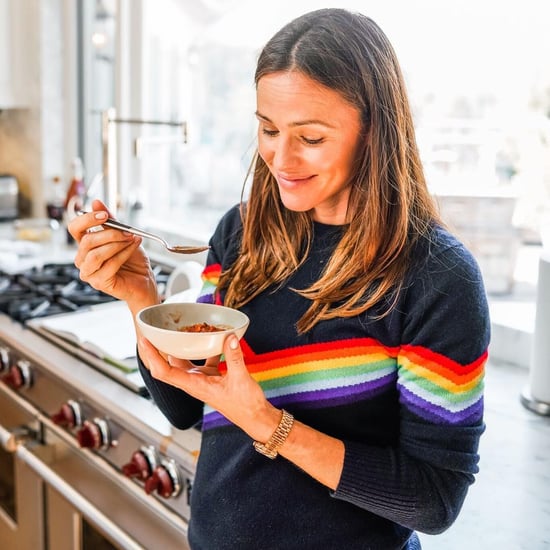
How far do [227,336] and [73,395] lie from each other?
2.54ft

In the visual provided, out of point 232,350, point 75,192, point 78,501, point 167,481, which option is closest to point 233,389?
point 232,350

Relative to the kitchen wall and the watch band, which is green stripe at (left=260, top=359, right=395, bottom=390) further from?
the kitchen wall

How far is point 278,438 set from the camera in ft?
2.94

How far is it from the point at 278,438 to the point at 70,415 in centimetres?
76

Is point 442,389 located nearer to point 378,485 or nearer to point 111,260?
point 378,485

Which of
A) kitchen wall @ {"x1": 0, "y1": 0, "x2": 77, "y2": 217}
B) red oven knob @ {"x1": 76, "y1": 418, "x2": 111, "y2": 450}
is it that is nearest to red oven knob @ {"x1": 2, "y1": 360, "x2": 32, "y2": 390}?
red oven knob @ {"x1": 76, "y1": 418, "x2": 111, "y2": 450}

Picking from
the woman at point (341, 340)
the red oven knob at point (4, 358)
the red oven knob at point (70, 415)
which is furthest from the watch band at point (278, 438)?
the red oven knob at point (4, 358)

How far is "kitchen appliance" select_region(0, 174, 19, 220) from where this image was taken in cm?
274

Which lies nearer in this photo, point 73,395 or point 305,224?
point 305,224

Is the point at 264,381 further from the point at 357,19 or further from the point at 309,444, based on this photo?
the point at 357,19

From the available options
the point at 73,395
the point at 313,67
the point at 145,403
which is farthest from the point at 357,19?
the point at 73,395

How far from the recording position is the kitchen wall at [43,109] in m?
2.67

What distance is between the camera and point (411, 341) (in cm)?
90

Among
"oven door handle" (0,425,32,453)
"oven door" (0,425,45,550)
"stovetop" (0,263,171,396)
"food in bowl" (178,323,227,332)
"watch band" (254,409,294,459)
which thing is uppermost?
"food in bowl" (178,323,227,332)
